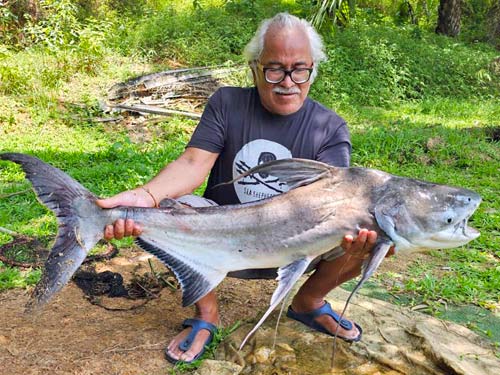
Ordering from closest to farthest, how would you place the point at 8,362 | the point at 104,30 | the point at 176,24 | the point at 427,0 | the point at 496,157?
the point at 8,362
the point at 496,157
the point at 104,30
the point at 176,24
the point at 427,0

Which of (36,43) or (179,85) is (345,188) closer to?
(179,85)

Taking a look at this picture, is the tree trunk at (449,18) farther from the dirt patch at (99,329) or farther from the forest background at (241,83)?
the dirt patch at (99,329)

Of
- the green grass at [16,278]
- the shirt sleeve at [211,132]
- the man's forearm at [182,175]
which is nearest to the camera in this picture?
the man's forearm at [182,175]

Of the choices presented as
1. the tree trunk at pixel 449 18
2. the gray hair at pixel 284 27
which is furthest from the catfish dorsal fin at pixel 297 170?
the tree trunk at pixel 449 18

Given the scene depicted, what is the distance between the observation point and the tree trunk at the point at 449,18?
1498 cm

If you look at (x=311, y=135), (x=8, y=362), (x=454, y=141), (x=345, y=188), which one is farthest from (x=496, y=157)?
(x=8, y=362)

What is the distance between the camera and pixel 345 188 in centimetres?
244

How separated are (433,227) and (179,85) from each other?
24.6ft

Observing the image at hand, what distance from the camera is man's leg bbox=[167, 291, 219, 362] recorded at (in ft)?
9.48

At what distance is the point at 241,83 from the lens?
32.2ft

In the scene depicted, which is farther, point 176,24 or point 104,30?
point 176,24

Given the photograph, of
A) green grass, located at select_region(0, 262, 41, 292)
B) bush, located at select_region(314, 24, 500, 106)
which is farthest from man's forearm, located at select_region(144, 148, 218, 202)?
bush, located at select_region(314, 24, 500, 106)

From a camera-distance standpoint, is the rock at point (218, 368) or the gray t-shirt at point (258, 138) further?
the gray t-shirt at point (258, 138)

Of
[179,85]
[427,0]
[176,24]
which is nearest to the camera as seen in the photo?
[179,85]
